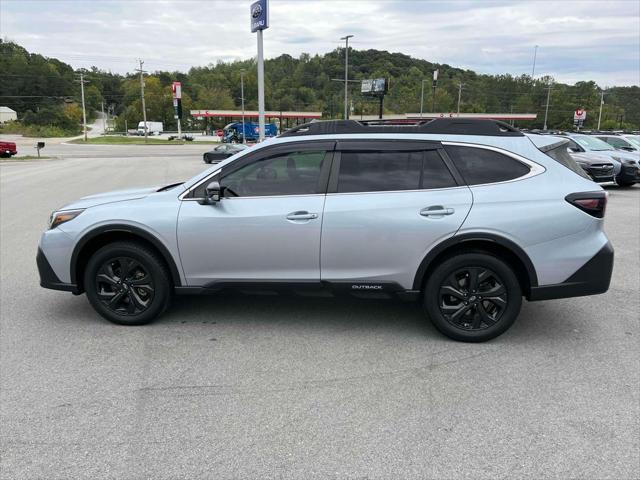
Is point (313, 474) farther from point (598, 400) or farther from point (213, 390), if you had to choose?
point (598, 400)

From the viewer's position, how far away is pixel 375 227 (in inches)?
160

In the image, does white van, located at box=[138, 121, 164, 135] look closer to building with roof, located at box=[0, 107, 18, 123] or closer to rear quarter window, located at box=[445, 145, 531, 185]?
building with roof, located at box=[0, 107, 18, 123]

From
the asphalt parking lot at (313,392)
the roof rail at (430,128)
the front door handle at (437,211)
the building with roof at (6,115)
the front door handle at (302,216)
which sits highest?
the building with roof at (6,115)

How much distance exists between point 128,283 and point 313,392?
6.81 ft

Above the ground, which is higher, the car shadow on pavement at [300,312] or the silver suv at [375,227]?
the silver suv at [375,227]

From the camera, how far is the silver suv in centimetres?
402

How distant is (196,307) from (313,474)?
2799 mm

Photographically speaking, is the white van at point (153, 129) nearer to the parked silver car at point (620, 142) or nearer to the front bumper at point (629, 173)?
the parked silver car at point (620, 142)

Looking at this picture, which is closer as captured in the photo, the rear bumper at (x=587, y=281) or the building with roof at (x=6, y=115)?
the rear bumper at (x=587, y=281)

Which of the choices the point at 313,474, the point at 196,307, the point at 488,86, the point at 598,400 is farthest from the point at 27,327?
the point at 488,86

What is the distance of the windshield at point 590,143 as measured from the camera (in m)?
15.8

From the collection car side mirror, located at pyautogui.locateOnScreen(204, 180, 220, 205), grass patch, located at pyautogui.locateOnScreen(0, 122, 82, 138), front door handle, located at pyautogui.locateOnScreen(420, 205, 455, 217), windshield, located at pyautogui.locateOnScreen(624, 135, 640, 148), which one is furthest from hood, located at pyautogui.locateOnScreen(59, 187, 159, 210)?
grass patch, located at pyautogui.locateOnScreen(0, 122, 82, 138)

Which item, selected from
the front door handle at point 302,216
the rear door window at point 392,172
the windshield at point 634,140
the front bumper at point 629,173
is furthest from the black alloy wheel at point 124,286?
the windshield at point 634,140

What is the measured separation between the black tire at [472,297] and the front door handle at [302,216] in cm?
109
